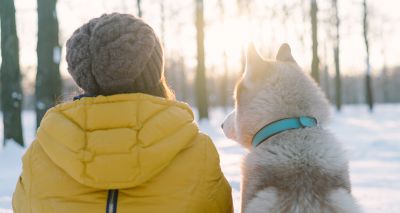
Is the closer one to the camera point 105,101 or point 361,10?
point 105,101

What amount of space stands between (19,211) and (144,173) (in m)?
0.79

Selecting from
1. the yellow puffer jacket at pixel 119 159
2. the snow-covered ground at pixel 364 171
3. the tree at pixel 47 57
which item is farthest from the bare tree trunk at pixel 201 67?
the yellow puffer jacket at pixel 119 159

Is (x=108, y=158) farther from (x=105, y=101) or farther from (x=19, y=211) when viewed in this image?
(x=19, y=211)

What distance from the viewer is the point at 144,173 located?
2.07 m

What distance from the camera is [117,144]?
201 cm

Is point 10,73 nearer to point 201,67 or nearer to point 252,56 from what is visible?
point 252,56

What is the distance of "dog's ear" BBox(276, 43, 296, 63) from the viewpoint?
309 cm

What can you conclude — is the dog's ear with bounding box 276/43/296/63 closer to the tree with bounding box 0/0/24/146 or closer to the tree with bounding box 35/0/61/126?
the tree with bounding box 35/0/61/126

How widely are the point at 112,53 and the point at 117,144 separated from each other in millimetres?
458

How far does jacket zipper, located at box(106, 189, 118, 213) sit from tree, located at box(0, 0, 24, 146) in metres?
8.99

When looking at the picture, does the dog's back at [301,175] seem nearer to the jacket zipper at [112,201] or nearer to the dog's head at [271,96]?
the dog's head at [271,96]

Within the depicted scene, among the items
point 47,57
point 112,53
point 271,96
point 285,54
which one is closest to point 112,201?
point 112,53

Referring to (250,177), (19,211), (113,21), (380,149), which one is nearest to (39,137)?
(19,211)

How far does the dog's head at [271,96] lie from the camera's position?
8.61ft
